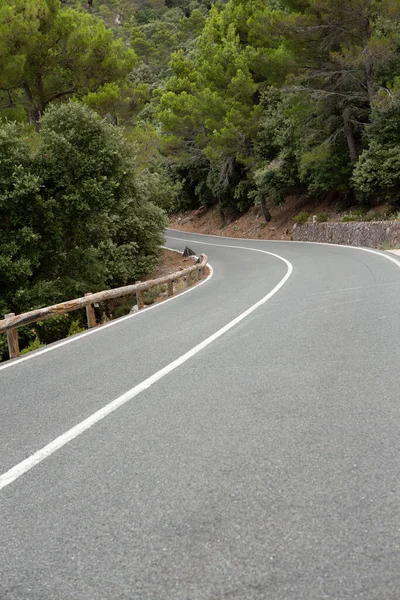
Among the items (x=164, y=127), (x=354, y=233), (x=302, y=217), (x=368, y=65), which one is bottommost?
(x=354, y=233)

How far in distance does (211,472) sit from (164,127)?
44365 millimetres

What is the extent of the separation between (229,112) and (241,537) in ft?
128

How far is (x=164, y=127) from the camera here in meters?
44.3

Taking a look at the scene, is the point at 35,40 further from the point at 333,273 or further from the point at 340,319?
the point at 340,319

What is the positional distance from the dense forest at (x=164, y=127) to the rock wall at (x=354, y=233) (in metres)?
2.81

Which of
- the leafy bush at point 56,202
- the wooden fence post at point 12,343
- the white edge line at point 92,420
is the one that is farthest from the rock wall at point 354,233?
the wooden fence post at point 12,343

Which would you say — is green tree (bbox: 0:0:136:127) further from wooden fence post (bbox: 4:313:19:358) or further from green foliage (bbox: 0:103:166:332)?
wooden fence post (bbox: 4:313:19:358)

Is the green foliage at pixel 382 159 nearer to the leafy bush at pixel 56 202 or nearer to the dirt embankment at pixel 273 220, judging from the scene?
the dirt embankment at pixel 273 220

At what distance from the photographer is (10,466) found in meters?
3.65

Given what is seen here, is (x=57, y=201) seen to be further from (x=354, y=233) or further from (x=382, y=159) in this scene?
(x=382, y=159)

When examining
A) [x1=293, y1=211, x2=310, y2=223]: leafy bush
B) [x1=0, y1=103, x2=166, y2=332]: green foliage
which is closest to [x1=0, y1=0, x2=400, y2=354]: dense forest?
[x1=0, y1=103, x2=166, y2=332]: green foliage

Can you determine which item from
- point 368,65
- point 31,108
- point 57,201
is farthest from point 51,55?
point 368,65

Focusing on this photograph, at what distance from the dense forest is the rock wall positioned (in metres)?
2.81

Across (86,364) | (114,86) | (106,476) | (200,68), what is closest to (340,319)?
(86,364)
